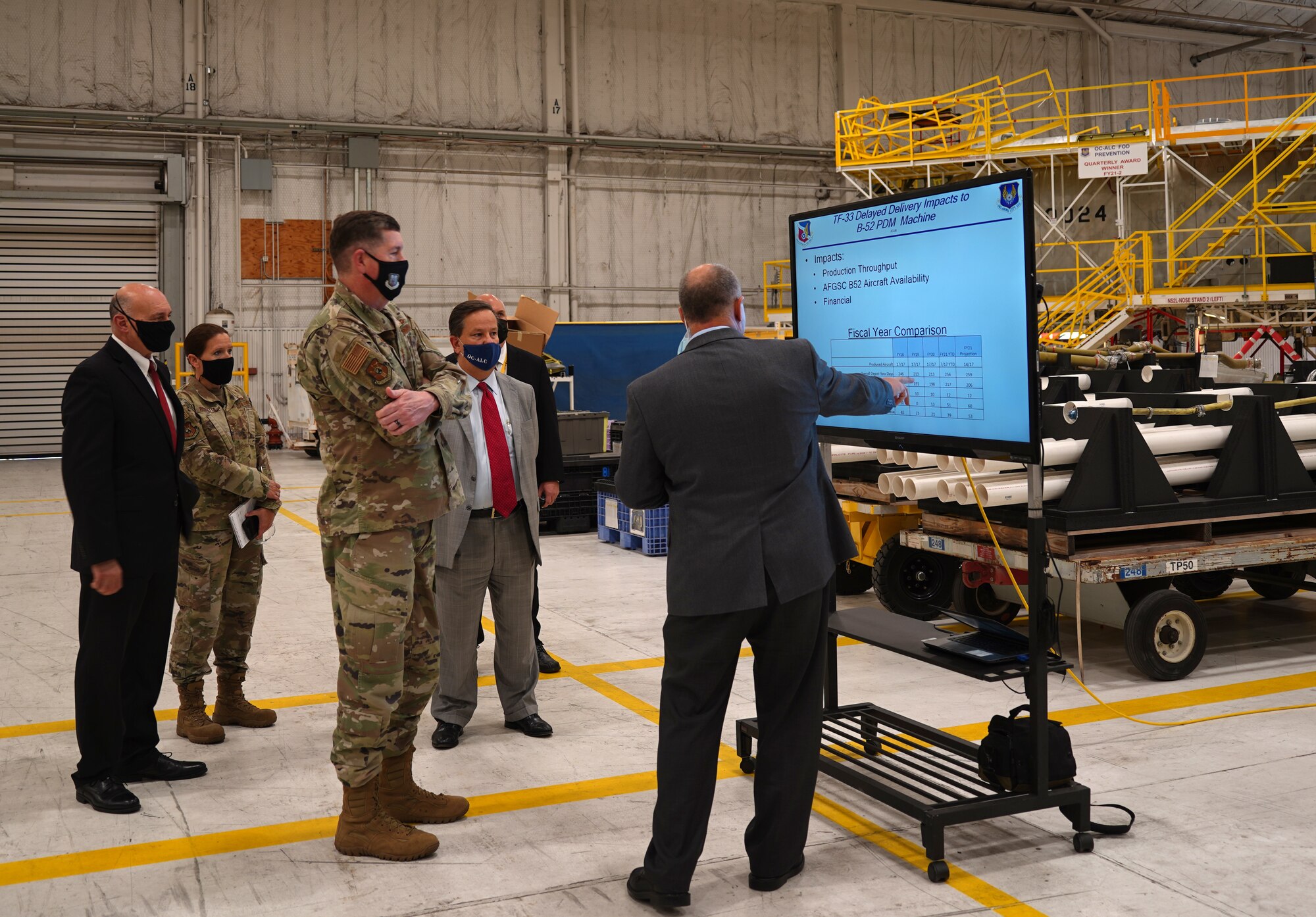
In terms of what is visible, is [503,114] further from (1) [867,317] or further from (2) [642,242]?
(1) [867,317]

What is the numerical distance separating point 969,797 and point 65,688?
4.78m

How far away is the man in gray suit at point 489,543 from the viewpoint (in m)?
5.14

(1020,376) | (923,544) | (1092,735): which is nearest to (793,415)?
(1020,376)

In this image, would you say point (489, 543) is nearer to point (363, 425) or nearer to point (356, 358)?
point (363, 425)

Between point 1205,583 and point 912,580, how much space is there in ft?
7.11

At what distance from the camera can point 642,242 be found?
23.5 metres

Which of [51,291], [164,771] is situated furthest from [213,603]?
[51,291]

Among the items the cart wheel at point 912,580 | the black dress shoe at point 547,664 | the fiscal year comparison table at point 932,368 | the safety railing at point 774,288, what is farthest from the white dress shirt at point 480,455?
the safety railing at point 774,288

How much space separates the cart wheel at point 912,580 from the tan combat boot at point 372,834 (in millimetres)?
4240

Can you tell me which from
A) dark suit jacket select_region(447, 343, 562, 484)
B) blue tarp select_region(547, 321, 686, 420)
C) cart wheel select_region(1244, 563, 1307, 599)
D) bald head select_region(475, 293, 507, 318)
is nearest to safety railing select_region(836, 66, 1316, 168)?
blue tarp select_region(547, 321, 686, 420)

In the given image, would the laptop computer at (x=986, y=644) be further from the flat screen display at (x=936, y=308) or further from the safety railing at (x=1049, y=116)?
the safety railing at (x=1049, y=116)

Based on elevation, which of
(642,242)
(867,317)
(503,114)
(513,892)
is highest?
(503,114)

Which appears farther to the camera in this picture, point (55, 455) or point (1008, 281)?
point (55, 455)

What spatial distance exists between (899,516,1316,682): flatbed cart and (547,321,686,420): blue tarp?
14.1 meters
